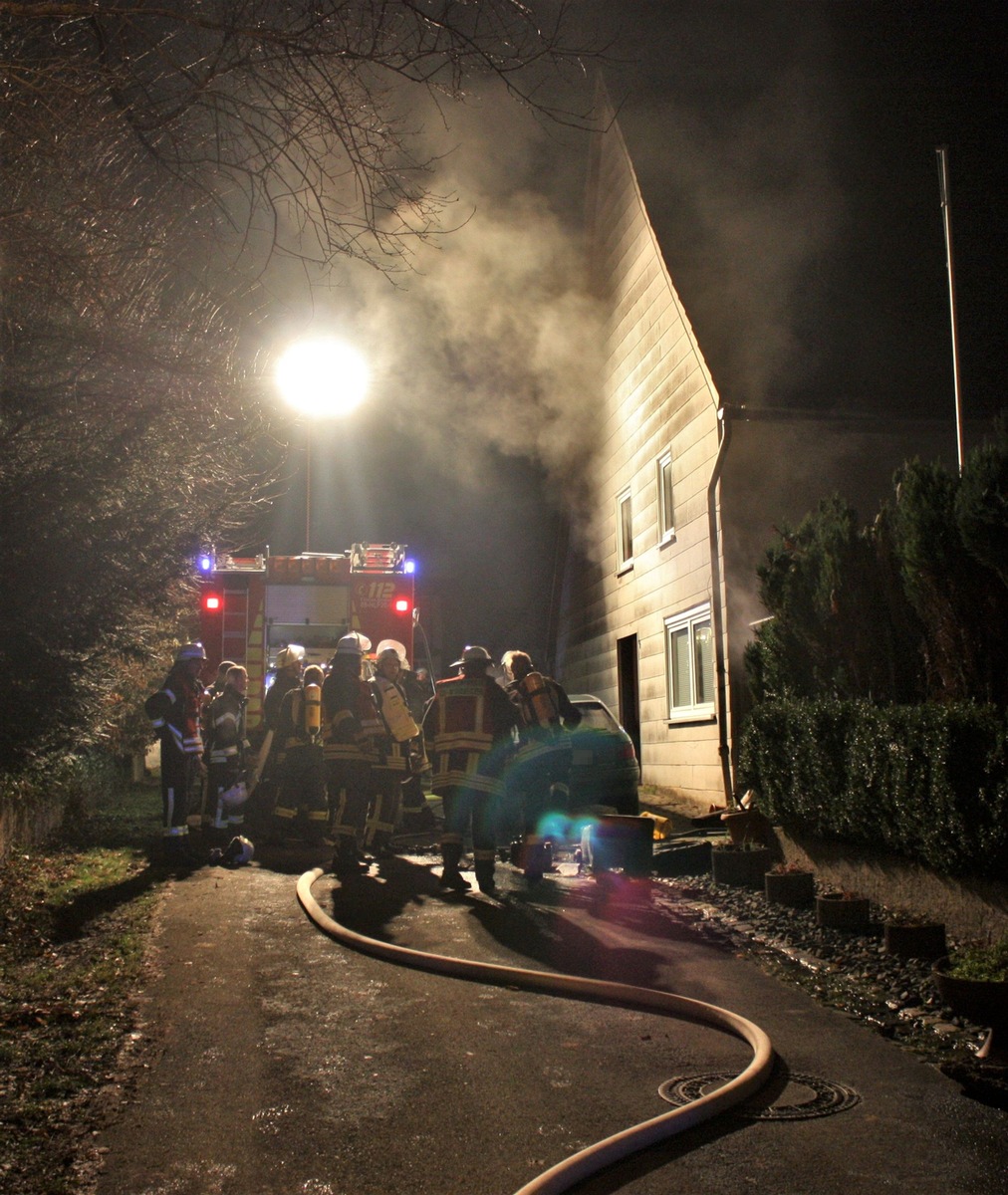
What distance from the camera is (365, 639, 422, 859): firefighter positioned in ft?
32.7

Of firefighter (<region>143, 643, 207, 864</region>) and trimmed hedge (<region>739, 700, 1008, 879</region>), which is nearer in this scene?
trimmed hedge (<region>739, 700, 1008, 879</region>)

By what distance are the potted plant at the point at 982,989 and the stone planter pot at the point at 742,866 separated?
12.6ft

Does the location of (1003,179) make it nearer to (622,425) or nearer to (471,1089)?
(622,425)

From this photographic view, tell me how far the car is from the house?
1152 mm

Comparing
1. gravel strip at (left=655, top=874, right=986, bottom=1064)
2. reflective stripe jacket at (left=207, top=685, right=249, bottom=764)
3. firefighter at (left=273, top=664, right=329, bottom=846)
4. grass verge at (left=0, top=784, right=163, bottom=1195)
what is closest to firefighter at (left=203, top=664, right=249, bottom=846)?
reflective stripe jacket at (left=207, top=685, right=249, bottom=764)

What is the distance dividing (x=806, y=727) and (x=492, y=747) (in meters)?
2.29

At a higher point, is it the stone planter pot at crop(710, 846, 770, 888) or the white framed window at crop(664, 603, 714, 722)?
the white framed window at crop(664, 603, 714, 722)

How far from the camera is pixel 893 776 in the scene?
6.72m

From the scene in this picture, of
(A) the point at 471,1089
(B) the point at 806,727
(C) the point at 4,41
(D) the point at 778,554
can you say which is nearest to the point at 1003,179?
(D) the point at 778,554

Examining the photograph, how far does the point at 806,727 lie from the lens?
26.6 ft

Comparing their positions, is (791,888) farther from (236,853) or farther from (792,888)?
(236,853)

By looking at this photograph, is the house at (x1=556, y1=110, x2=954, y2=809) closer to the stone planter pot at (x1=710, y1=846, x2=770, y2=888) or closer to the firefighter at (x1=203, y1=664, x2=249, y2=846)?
the stone planter pot at (x1=710, y1=846, x2=770, y2=888)

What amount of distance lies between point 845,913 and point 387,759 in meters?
4.28

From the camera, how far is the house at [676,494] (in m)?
12.8
